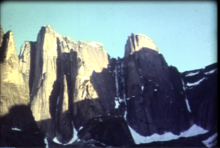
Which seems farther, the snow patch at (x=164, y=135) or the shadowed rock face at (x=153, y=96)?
the shadowed rock face at (x=153, y=96)

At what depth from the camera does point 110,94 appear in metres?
32.5

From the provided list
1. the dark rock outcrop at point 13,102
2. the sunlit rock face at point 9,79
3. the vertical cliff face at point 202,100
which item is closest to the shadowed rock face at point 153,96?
the vertical cliff face at point 202,100

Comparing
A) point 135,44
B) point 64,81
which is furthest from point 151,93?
point 64,81

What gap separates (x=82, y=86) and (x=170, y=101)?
7619mm

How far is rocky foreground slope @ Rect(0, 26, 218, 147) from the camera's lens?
2781 cm

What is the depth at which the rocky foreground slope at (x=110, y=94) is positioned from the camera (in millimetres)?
27812

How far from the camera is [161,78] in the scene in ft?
111

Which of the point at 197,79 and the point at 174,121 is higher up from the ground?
the point at 197,79

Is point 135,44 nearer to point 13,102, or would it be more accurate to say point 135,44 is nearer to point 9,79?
point 9,79

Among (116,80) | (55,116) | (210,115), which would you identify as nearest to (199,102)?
(210,115)

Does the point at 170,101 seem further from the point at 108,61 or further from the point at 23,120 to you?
the point at 23,120

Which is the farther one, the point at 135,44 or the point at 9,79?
the point at 135,44

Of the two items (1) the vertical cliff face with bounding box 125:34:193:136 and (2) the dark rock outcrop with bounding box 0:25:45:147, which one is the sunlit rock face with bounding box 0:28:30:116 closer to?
(2) the dark rock outcrop with bounding box 0:25:45:147

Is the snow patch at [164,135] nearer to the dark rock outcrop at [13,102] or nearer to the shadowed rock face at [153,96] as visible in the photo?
the shadowed rock face at [153,96]
